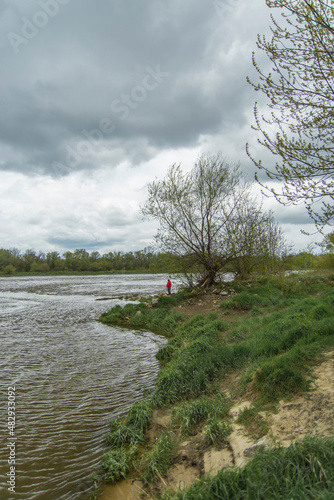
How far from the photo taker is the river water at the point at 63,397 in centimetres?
421

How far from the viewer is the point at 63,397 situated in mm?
6719

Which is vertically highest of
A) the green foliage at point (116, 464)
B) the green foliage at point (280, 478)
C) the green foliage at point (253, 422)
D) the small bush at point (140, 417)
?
the green foliage at point (280, 478)

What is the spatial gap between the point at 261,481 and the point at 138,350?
8.29 meters

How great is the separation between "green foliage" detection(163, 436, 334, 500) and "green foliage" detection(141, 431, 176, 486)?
0.75 meters

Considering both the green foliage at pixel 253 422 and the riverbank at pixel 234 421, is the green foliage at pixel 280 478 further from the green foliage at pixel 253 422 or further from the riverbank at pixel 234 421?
the green foliage at pixel 253 422

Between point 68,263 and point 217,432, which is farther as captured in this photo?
point 68,263

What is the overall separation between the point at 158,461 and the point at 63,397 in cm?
362

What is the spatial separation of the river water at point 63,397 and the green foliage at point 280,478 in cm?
199

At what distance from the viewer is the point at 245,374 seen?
5504 mm

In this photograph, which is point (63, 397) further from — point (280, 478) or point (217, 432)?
point (280, 478)

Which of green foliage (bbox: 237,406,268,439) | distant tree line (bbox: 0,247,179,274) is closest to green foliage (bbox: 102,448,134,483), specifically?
green foliage (bbox: 237,406,268,439)

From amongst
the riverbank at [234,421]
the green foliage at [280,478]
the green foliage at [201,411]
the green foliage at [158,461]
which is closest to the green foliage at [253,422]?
the riverbank at [234,421]

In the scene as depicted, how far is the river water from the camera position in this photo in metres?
4.21

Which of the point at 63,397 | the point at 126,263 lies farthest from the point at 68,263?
the point at 63,397
